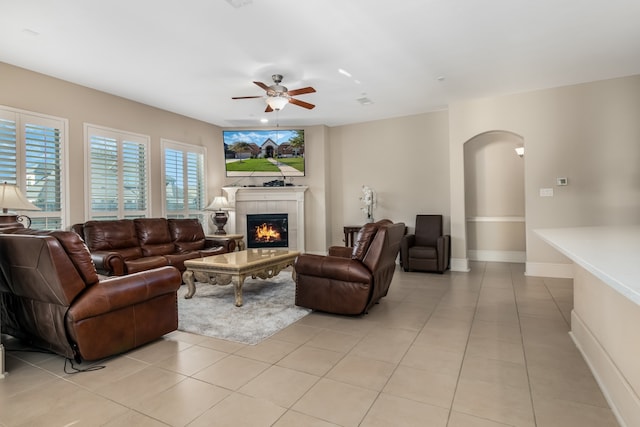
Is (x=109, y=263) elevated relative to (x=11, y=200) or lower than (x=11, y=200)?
lower

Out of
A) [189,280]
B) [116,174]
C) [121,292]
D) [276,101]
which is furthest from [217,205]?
[121,292]

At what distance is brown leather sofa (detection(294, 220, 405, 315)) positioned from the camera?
350 centimetres

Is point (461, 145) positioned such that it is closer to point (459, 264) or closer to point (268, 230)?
point (459, 264)

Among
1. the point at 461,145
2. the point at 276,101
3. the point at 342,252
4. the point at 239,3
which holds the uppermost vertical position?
the point at 239,3

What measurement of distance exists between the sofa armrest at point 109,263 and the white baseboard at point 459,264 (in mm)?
5295

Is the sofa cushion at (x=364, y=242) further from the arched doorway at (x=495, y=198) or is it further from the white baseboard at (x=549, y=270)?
the arched doorway at (x=495, y=198)

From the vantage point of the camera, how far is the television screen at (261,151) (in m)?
7.50

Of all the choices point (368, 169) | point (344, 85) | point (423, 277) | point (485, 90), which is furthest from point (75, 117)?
point (485, 90)

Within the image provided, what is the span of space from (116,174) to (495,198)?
708 cm

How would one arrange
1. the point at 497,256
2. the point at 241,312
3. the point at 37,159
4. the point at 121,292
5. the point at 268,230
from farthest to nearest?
the point at 268,230
the point at 497,256
the point at 37,159
the point at 241,312
the point at 121,292

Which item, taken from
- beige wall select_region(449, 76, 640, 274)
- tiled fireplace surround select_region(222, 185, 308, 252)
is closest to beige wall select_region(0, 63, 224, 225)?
tiled fireplace surround select_region(222, 185, 308, 252)

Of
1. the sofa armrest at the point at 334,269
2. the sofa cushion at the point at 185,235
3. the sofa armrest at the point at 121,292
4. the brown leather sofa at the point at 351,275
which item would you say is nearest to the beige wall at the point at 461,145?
the sofa cushion at the point at 185,235

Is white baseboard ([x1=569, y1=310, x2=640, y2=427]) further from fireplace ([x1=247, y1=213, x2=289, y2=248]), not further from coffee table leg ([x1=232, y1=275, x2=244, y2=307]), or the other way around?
fireplace ([x1=247, y1=213, x2=289, y2=248])

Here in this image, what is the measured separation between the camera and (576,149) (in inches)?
209
